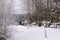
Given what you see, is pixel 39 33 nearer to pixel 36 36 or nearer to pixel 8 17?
pixel 36 36

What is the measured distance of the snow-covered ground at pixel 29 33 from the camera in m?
2.74

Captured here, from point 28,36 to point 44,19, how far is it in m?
0.40

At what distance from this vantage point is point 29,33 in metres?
2.78

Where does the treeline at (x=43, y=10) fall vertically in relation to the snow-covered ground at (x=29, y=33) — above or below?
above

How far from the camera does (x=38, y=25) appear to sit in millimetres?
2775

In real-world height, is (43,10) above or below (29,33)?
above

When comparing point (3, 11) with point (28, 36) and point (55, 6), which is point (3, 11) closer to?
point (28, 36)

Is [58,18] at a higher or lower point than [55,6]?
lower

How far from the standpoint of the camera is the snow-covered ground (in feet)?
9.00

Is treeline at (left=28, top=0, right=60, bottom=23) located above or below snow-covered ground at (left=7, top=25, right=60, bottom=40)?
above

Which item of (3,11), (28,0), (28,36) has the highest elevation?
(28,0)

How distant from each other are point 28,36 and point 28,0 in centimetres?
61

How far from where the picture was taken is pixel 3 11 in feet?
8.95

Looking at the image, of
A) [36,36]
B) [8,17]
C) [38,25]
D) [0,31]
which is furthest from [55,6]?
[0,31]
